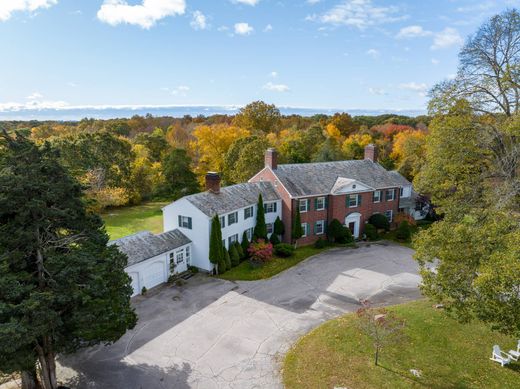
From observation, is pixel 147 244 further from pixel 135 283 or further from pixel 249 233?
pixel 249 233

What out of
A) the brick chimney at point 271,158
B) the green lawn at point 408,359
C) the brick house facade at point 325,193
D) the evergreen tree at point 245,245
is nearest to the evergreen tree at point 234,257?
the evergreen tree at point 245,245

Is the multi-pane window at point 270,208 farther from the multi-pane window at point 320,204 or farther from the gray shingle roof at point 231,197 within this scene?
the multi-pane window at point 320,204

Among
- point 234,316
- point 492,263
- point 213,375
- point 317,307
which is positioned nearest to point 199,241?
point 234,316

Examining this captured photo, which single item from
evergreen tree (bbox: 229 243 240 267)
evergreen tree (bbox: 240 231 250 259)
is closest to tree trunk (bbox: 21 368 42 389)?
evergreen tree (bbox: 229 243 240 267)

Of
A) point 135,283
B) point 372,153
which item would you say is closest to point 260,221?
point 135,283

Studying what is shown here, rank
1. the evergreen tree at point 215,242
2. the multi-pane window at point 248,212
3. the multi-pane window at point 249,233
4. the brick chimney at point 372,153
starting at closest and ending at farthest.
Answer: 1. the evergreen tree at point 215,242
2. the multi-pane window at point 248,212
3. the multi-pane window at point 249,233
4. the brick chimney at point 372,153

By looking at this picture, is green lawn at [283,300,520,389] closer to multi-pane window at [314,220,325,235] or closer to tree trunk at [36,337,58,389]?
tree trunk at [36,337,58,389]
